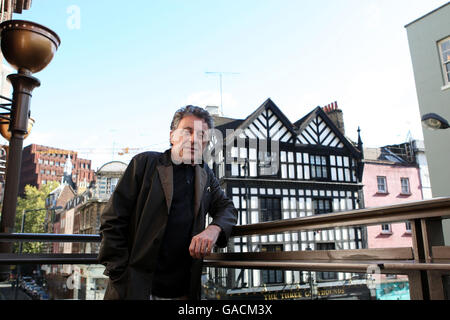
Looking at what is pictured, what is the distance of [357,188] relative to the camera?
1834 centimetres

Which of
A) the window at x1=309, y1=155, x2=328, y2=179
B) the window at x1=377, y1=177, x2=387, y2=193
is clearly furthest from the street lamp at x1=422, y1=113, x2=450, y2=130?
the window at x1=377, y1=177, x2=387, y2=193

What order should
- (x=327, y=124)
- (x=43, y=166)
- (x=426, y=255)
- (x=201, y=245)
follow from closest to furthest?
(x=426, y=255) < (x=201, y=245) < (x=327, y=124) < (x=43, y=166)

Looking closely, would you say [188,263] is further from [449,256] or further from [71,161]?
[71,161]

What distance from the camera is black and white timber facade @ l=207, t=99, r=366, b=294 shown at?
1603 cm

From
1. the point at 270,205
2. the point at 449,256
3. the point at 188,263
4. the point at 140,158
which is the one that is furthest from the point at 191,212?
the point at 270,205

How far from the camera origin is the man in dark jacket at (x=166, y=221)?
141 cm

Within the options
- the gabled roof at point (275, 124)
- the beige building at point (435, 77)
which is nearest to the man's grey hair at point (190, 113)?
the beige building at point (435, 77)

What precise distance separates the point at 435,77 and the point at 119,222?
35.9 ft

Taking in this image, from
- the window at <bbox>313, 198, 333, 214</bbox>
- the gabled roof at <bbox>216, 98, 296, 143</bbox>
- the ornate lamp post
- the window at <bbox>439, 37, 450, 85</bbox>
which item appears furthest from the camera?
the window at <bbox>313, 198, 333, 214</bbox>

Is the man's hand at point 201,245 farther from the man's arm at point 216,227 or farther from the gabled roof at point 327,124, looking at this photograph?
the gabled roof at point 327,124

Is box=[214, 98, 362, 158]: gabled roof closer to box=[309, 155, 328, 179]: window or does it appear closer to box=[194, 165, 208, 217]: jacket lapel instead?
box=[309, 155, 328, 179]: window

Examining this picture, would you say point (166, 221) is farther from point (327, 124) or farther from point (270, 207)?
point (327, 124)

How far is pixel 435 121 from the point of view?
5.41 metres

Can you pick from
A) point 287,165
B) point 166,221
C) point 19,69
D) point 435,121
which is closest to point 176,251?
point 166,221
